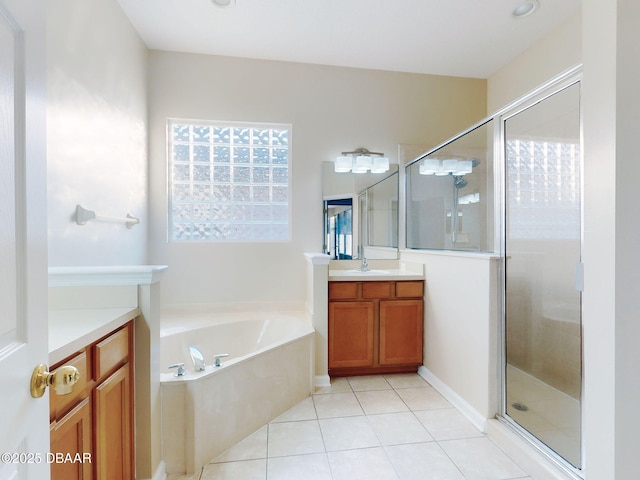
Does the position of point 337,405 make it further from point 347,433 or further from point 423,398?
point 423,398

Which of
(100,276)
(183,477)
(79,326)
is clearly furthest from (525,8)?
(183,477)

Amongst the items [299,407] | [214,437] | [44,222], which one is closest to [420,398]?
[299,407]

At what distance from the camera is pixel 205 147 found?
294cm

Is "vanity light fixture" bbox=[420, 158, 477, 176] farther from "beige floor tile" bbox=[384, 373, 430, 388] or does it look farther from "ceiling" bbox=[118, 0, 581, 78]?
"beige floor tile" bbox=[384, 373, 430, 388]

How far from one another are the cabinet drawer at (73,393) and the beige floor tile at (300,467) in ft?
3.27

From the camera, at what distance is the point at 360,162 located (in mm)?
3012

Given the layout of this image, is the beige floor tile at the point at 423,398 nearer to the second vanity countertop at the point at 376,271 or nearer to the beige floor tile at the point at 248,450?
the second vanity countertop at the point at 376,271

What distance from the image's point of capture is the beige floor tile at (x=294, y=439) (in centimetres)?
170

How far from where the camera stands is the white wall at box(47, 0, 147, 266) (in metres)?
1.56

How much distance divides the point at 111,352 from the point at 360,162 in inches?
98.2

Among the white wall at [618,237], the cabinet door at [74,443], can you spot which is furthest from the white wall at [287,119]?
the white wall at [618,237]

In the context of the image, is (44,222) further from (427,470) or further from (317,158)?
(317,158)

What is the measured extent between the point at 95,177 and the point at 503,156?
2.58 meters

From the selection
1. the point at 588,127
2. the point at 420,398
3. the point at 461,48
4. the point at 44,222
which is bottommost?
the point at 420,398
